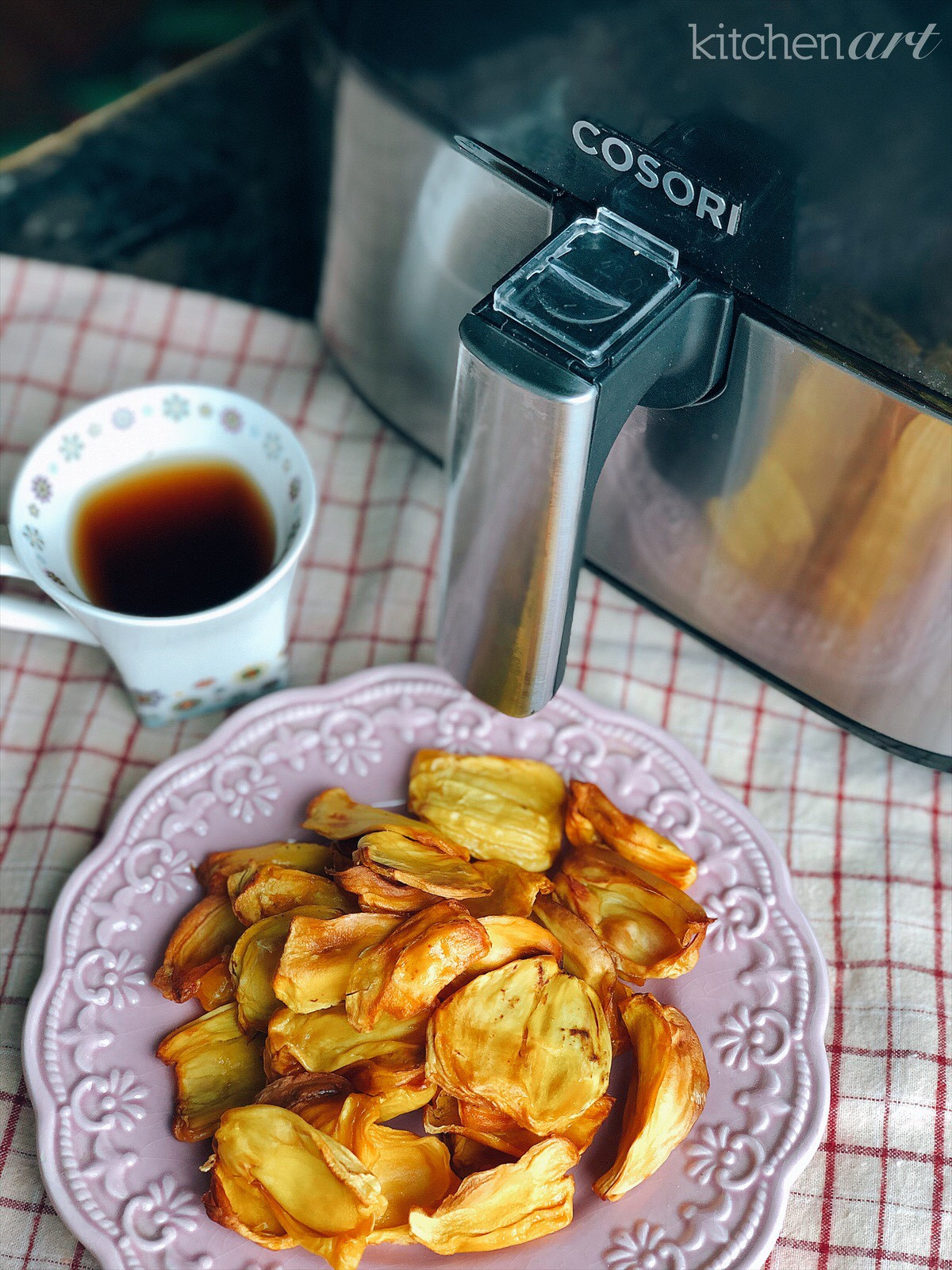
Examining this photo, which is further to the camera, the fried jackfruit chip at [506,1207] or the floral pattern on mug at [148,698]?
the floral pattern on mug at [148,698]

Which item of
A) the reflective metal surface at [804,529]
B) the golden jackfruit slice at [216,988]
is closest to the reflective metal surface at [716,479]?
the reflective metal surface at [804,529]

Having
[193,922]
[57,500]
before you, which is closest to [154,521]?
[57,500]

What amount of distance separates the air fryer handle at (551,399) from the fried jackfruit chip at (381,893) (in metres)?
0.06

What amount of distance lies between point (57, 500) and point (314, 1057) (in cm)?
20

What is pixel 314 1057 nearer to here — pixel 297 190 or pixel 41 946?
pixel 41 946

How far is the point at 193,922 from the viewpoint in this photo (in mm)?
365

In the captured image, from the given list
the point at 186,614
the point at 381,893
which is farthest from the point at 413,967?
the point at 186,614

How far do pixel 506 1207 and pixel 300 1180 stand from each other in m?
0.05

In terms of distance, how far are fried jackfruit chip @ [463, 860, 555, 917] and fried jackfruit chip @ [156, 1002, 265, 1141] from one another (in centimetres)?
7

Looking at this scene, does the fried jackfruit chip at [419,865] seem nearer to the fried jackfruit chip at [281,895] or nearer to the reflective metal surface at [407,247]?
the fried jackfruit chip at [281,895]

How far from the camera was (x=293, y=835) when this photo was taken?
40 centimetres

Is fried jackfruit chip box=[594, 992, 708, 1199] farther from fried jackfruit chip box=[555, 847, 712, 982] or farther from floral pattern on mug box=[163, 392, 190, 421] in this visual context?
floral pattern on mug box=[163, 392, 190, 421]

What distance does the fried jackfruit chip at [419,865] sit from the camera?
34cm

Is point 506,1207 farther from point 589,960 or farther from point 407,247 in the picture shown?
point 407,247
